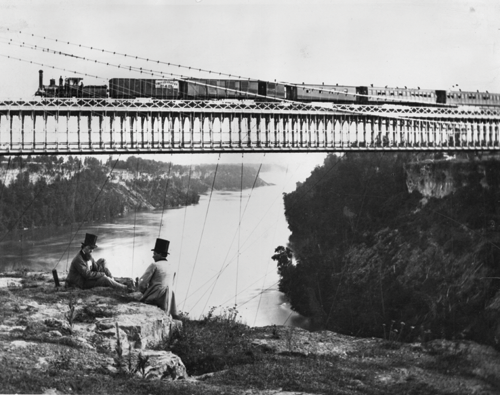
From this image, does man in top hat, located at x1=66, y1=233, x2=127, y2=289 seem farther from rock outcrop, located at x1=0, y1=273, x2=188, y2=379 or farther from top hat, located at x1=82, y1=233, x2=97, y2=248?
top hat, located at x1=82, y1=233, x2=97, y2=248

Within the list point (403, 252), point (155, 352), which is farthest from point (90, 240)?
point (403, 252)

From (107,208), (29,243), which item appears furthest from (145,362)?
(29,243)

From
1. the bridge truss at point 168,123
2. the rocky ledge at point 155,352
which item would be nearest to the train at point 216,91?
the bridge truss at point 168,123

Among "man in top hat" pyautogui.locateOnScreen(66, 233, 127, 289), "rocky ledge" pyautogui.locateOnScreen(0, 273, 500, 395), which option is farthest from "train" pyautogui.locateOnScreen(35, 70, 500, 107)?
"rocky ledge" pyautogui.locateOnScreen(0, 273, 500, 395)

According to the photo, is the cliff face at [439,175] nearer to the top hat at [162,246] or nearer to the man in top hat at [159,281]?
the man in top hat at [159,281]

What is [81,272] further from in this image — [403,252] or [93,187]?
[403,252]
